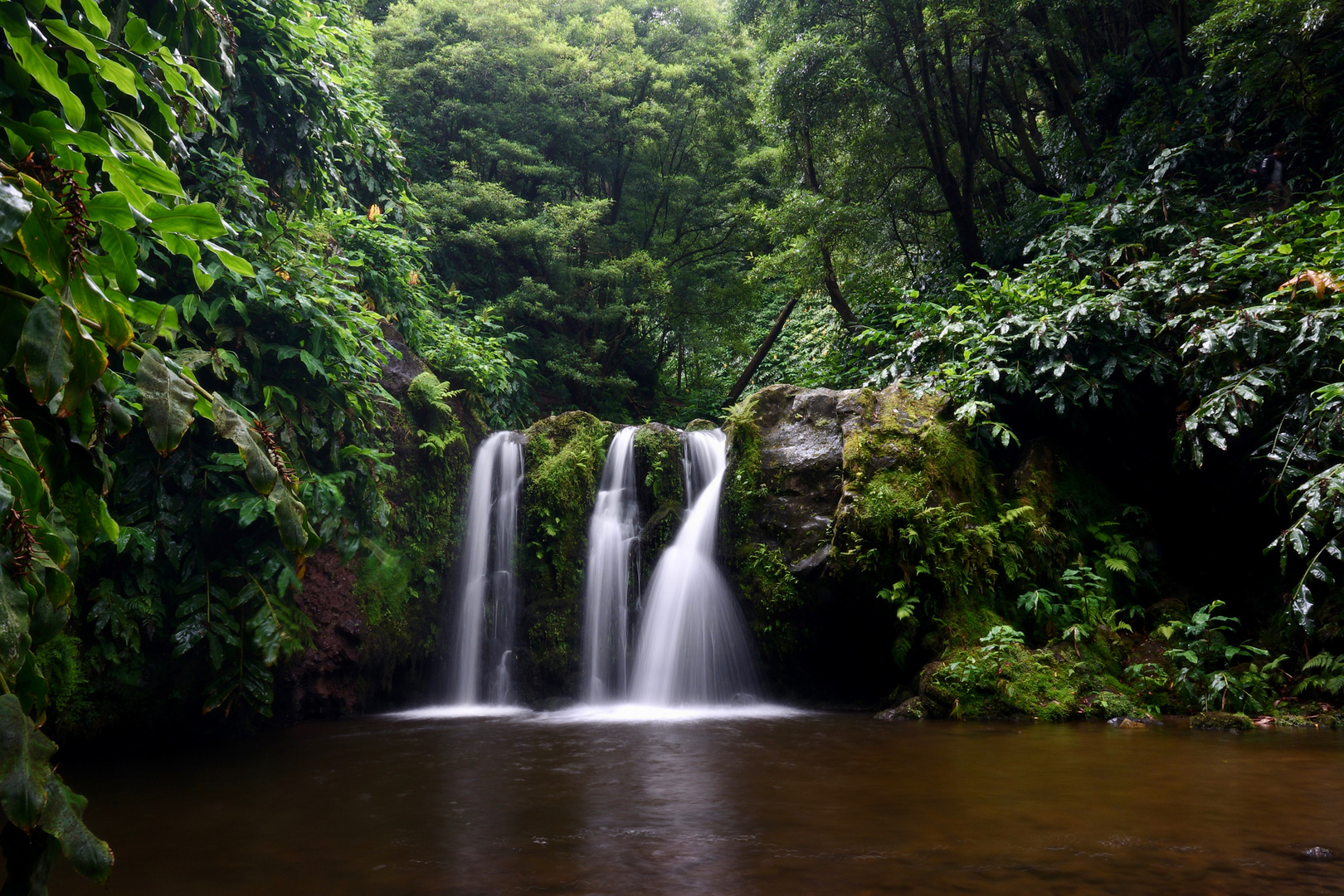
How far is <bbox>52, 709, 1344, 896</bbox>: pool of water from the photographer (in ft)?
9.23

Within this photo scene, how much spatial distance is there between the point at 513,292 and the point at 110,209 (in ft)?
48.0

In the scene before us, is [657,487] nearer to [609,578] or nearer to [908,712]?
[609,578]

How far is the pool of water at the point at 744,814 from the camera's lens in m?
2.81

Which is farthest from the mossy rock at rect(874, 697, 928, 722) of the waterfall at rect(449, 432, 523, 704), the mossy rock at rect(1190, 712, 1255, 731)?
the waterfall at rect(449, 432, 523, 704)

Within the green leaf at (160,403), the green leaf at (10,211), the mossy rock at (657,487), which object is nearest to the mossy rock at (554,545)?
the mossy rock at (657,487)

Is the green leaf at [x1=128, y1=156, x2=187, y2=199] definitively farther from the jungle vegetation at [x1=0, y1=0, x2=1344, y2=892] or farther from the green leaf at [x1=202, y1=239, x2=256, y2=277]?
the green leaf at [x1=202, y1=239, x2=256, y2=277]

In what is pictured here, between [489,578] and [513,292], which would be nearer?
[489,578]

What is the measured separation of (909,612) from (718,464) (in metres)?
3.15

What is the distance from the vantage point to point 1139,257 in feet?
27.1

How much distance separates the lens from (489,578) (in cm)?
893

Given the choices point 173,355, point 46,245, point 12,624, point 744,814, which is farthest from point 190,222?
point 173,355

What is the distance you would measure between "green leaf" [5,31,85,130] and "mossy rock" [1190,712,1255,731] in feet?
22.8

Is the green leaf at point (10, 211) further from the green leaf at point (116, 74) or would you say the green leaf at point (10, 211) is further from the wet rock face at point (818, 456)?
the wet rock face at point (818, 456)

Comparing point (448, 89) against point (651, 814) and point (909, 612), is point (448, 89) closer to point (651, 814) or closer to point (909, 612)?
point (909, 612)
